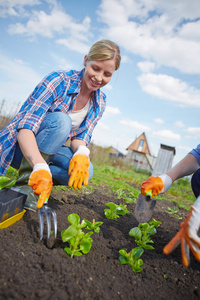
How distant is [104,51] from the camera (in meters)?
1.87

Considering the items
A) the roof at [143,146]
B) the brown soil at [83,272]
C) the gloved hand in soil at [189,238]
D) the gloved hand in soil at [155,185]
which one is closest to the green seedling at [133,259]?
the brown soil at [83,272]

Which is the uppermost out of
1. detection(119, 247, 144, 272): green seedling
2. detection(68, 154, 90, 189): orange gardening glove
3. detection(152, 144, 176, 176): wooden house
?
detection(152, 144, 176, 176): wooden house

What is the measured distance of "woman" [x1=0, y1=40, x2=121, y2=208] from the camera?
5.44ft

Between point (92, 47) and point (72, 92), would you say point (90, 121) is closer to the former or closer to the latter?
point (72, 92)

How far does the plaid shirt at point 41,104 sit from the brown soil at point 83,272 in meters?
0.58

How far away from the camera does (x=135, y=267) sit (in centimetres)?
131

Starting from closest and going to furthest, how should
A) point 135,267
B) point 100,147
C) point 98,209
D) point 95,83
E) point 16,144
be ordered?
point 135,267 < point 16,144 < point 95,83 < point 98,209 < point 100,147

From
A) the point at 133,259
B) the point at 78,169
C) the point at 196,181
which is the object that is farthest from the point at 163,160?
the point at 133,259

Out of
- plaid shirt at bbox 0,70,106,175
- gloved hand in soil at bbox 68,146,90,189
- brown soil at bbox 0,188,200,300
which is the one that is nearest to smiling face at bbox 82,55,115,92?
plaid shirt at bbox 0,70,106,175

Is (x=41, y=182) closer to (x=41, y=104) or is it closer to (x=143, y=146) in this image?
(x=41, y=104)

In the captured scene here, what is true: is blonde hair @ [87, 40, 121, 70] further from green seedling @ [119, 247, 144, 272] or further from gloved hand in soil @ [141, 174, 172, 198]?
green seedling @ [119, 247, 144, 272]

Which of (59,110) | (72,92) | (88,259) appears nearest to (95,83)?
(72,92)

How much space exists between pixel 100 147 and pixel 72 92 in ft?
32.8

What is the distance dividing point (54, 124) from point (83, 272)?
1.14 metres
